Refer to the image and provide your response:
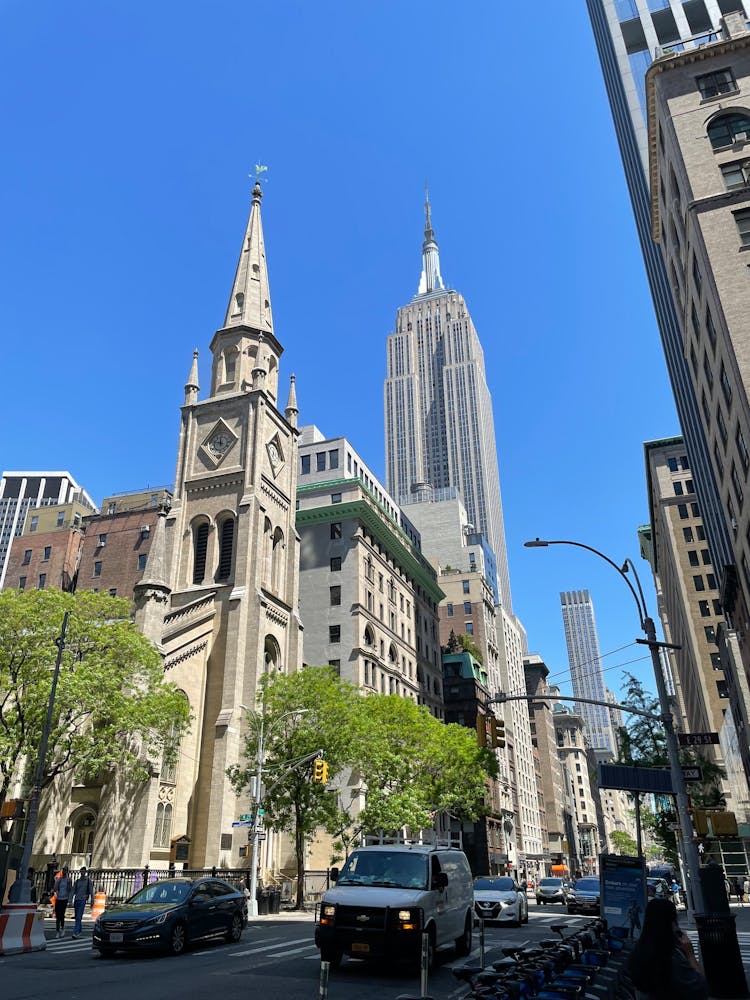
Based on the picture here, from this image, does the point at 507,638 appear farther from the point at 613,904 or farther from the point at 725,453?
the point at 613,904

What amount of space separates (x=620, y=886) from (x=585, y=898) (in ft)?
43.8

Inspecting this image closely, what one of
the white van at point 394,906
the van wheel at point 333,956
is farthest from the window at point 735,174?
the van wheel at point 333,956

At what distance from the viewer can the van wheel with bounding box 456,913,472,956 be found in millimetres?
15984

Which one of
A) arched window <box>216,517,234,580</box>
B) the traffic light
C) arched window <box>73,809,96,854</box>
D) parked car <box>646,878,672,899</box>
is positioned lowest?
parked car <box>646,878,672,899</box>

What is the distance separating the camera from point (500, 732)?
831 inches

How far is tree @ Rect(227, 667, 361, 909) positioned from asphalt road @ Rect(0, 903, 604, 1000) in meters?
19.0

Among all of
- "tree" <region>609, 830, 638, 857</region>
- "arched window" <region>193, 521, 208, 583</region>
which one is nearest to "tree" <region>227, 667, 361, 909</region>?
"arched window" <region>193, 521, 208, 583</region>

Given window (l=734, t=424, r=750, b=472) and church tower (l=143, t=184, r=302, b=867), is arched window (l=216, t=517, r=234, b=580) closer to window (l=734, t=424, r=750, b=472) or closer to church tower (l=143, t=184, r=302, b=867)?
church tower (l=143, t=184, r=302, b=867)

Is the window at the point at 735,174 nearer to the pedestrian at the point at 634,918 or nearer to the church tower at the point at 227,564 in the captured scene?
the pedestrian at the point at 634,918

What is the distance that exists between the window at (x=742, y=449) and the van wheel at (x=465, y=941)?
80.4 feet

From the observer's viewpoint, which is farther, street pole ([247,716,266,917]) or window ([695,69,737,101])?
window ([695,69,737,101])

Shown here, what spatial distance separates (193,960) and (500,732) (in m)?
9.57

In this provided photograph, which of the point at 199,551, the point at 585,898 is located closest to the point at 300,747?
the point at 585,898

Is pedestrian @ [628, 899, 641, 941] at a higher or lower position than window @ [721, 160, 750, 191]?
lower
